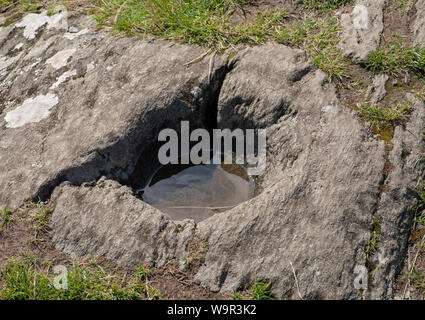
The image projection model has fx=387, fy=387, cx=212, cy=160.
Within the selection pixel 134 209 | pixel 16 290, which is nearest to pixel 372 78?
pixel 134 209

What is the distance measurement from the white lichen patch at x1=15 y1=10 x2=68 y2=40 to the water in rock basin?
239 cm

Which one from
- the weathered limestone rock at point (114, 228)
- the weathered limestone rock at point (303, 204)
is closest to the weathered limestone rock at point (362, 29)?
the weathered limestone rock at point (303, 204)

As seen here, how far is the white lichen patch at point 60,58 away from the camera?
172 inches

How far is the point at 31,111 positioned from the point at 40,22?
161 centimetres

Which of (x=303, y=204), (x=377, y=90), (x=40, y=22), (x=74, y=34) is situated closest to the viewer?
(x=303, y=204)

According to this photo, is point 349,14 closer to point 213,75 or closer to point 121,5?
point 213,75

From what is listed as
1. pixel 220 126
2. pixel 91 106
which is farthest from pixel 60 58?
pixel 220 126

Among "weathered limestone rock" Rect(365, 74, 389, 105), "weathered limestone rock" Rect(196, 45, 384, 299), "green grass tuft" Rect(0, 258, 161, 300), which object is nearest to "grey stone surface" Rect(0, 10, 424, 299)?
"weathered limestone rock" Rect(196, 45, 384, 299)

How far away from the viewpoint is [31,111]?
13.3 ft

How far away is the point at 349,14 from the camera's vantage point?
4.57 metres

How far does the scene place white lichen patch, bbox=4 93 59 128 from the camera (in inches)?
158

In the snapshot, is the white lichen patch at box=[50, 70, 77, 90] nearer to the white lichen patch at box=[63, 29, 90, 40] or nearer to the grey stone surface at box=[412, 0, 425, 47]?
the white lichen patch at box=[63, 29, 90, 40]

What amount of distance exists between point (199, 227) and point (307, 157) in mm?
1164

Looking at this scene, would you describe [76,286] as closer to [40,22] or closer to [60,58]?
[60,58]
